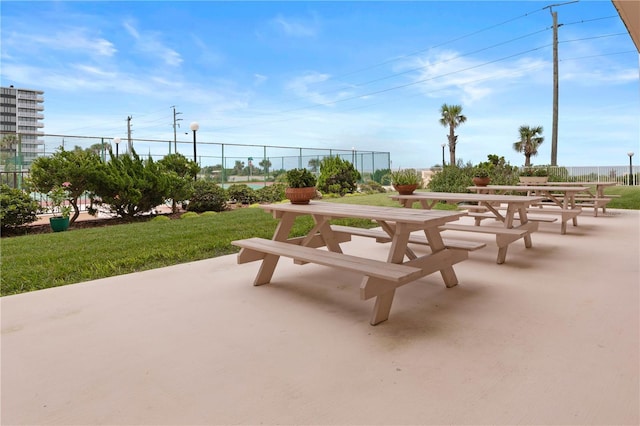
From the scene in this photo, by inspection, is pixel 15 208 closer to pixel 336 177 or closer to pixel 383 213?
pixel 383 213

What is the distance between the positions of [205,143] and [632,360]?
1354 centimetres

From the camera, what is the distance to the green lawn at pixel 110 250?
344 centimetres

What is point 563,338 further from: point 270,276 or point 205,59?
point 205,59

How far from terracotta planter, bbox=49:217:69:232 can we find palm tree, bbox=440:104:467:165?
72.8 ft

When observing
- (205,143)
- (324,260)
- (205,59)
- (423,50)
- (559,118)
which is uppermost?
(423,50)

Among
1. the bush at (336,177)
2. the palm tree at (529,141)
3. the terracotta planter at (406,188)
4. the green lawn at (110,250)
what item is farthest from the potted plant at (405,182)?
the palm tree at (529,141)

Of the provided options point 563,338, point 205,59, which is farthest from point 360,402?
point 205,59

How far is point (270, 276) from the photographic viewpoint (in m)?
3.19

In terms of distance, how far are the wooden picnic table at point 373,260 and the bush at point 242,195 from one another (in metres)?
8.94

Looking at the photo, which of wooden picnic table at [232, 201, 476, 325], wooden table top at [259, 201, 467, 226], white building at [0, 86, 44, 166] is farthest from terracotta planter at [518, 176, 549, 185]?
white building at [0, 86, 44, 166]

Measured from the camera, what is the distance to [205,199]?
10.1 metres

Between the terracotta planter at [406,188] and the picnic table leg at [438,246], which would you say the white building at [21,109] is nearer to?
the terracotta planter at [406,188]

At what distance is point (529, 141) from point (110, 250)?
2250 cm

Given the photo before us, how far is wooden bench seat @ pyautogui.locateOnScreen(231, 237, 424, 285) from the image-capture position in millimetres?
2129
